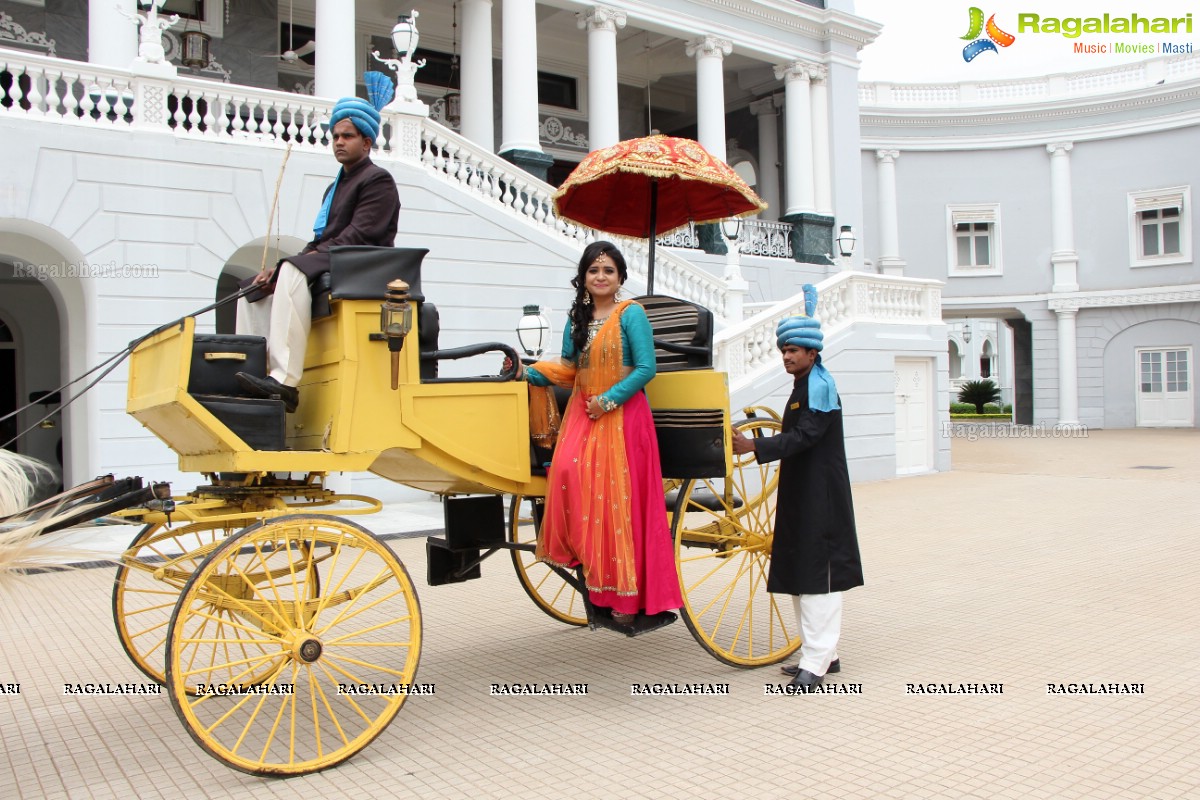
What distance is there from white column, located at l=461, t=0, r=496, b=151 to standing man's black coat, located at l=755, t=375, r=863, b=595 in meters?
14.1

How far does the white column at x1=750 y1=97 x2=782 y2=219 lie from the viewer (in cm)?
2483

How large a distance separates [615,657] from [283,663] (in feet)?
7.30

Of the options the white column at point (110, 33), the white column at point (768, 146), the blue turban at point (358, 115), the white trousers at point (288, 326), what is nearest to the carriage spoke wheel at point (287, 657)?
the white trousers at point (288, 326)

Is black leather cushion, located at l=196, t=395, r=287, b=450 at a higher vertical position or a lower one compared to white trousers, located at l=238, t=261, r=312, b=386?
lower

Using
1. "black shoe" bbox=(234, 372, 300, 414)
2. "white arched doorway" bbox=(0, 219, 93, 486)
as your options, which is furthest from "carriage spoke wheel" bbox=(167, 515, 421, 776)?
"white arched doorway" bbox=(0, 219, 93, 486)

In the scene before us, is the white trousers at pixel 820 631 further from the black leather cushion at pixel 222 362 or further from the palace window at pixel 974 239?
the palace window at pixel 974 239

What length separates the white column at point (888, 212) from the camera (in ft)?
96.8

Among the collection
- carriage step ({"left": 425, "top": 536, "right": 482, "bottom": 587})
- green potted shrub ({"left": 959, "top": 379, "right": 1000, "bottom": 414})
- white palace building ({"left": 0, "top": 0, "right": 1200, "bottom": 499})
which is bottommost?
carriage step ({"left": 425, "top": 536, "right": 482, "bottom": 587})

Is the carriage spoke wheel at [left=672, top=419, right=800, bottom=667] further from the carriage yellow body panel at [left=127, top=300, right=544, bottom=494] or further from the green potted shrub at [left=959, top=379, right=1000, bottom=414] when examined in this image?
the green potted shrub at [left=959, top=379, right=1000, bottom=414]

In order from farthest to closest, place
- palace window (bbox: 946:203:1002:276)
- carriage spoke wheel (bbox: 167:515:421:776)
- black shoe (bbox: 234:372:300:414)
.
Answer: palace window (bbox: 946:203:1002:276)
black shoe (bbox: 234:372:300:414)
carriage spoke wheel (bbox: 167:515:421:776)

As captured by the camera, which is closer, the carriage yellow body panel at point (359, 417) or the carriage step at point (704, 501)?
the carriage yellow body panel at point (359, 417)

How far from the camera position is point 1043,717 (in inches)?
176

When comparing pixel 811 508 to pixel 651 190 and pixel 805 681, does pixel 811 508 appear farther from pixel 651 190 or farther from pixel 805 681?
pixel 651 190

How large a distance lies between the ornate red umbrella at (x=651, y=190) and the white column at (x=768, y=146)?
18.9 meters
